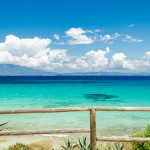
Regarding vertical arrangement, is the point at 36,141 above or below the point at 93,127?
below

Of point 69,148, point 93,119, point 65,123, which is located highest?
point 93,119

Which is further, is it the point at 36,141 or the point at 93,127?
the point at 36,141

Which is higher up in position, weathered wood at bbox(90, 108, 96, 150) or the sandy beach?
weathered wood at bbox(90, 108, 96, 150)

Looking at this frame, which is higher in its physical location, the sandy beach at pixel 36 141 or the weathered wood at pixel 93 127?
the weathered wood at pixel 93 127

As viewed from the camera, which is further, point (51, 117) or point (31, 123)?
point (51, 117)

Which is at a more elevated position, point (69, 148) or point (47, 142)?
point (69, 148)

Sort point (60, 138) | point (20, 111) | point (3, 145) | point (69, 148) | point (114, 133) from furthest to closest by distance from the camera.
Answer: point (114, 133) < point (60, 138) < point (3, 145) < point (69, 148) < point (20, 111)

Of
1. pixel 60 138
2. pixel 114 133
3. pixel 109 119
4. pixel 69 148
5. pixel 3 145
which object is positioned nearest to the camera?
pixel 69 148

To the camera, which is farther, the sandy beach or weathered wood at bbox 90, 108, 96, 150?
the sandy beach

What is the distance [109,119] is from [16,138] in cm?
892

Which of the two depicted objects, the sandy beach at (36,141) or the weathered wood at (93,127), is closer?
the weathered wood at (93,127)

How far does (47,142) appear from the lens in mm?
13531

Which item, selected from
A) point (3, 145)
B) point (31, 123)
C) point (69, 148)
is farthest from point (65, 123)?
point (69, 148)

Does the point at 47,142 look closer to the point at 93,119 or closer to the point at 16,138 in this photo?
the point at 16,138
